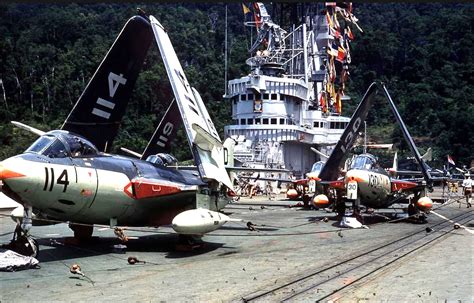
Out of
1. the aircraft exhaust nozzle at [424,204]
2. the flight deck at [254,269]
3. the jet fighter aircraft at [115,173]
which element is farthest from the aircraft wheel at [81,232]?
the aircraft exhaust nozzle at [424,204]

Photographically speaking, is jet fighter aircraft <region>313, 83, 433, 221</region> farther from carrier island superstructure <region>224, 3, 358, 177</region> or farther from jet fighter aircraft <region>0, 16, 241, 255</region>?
carrier island superstructure <region>224, 3, 358, 177</region>

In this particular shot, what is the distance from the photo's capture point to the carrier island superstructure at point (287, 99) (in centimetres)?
6338

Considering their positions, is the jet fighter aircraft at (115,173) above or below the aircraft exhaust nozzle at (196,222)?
above

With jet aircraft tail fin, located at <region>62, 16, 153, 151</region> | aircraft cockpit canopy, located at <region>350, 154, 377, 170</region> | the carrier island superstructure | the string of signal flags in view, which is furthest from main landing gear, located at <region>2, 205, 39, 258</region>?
the string of signal flags

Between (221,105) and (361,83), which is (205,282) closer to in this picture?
(221,105)

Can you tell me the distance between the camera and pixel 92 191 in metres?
14.9

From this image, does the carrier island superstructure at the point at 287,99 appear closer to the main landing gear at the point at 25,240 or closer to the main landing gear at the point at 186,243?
the main landing gear at the point at 186,243

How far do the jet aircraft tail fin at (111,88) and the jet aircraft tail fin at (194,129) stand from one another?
81.4 inches

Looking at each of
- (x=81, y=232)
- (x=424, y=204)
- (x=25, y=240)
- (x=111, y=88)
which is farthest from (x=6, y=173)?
(x=424, y=204)

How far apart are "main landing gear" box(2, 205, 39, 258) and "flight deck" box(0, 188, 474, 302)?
504 mm

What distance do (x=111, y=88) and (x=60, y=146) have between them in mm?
5959

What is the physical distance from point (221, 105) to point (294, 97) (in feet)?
146

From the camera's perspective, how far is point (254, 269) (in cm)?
1340

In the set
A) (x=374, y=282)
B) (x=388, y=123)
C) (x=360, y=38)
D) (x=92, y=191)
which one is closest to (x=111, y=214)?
(x=92, y=191)
